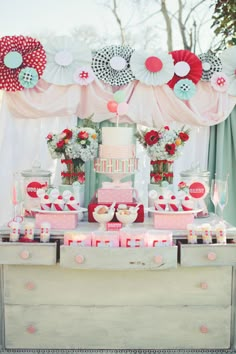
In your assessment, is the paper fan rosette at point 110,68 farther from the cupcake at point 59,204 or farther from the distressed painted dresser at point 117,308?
the distressed painted dresser at point 117,308

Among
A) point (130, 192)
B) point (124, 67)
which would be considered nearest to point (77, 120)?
point (124, 67)

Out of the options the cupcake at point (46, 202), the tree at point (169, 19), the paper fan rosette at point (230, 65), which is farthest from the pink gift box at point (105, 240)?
the tree at point (169, 19)

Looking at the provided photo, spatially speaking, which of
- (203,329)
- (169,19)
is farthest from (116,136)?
(169,19)

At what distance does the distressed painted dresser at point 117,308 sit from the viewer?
8.26 ft

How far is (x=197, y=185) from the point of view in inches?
112

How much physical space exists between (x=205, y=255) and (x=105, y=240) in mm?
515

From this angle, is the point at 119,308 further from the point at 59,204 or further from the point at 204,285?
the point at 59,204

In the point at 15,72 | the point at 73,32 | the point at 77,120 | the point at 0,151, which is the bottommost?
the point at 0,151

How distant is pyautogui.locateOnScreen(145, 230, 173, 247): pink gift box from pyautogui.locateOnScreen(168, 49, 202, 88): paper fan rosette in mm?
1184

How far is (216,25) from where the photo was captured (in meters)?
3.59

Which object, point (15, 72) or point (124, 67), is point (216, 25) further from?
point (15, 72)

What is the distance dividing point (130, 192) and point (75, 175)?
14.9 inches

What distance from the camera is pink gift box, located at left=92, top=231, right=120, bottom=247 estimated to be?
237cm

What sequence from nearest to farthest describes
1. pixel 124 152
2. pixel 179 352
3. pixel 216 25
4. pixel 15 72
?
pixel 179 352 → pixel 124 152 → pixel 15 72 → pixel 216 25
